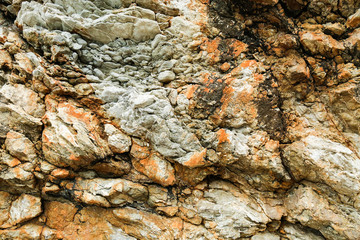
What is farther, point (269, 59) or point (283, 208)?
point (269, 59)

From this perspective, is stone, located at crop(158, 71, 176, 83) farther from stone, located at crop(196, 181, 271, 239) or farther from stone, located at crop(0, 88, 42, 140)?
stone, located at crop(0, 88, 42, 140)

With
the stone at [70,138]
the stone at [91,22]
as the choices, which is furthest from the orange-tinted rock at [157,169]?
the stone at [91,22]

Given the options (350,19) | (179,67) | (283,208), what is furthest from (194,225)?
(350,19)

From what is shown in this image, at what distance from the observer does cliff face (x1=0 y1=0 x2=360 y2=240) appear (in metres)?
4.57

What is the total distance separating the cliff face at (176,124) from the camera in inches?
180

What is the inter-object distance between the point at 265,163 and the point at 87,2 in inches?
259

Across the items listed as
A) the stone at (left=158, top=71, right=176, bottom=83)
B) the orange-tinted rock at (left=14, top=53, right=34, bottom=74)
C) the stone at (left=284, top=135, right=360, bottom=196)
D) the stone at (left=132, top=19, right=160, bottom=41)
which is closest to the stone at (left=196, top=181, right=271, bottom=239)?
the stone at (left=284, top=135, right=360, bottom=196)

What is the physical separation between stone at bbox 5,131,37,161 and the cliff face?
29 millimetres

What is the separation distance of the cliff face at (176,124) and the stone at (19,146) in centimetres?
3

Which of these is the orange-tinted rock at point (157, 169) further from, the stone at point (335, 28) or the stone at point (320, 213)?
the stone at point (335, 28)

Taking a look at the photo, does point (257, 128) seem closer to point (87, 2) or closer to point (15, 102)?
point (87, 2)

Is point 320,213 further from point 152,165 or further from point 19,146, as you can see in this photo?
point 19,146

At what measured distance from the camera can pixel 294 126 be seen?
4.80m

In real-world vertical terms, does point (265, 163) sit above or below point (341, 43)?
below
